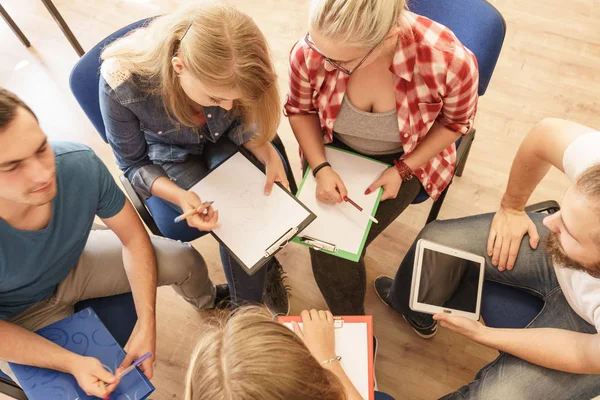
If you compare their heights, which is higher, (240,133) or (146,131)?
(146,131)

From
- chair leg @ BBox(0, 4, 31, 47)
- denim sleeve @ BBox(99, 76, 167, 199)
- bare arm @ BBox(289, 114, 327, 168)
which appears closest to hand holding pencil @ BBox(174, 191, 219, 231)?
denim sleeve @ BBox(99, 76, 167, 199)

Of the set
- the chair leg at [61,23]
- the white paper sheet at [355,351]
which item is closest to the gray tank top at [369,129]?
the white paper sheet at [355,351]

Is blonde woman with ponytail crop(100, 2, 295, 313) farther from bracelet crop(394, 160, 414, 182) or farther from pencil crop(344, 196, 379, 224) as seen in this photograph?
bracelet crop(394, 160, 414, 182)

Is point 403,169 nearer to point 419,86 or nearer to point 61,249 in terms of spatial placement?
point 419,86

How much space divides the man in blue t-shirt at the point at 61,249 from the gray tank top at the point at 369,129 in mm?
504

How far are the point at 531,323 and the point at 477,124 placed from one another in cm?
119

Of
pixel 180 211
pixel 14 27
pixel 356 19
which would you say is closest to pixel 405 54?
pixel 356 19

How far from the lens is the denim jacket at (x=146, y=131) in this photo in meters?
1.28

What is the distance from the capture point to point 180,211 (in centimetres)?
149

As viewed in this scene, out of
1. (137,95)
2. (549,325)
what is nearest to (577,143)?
(549,325)

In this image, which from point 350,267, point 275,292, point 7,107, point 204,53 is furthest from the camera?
point 275,292

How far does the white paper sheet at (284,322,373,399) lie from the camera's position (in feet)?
3.80

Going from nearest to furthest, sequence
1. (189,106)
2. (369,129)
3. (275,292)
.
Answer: (189,106) < (369,129) < (275,292)

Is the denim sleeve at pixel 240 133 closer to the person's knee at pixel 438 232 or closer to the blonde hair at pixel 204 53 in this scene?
the blonde hair at pixel 204 53
